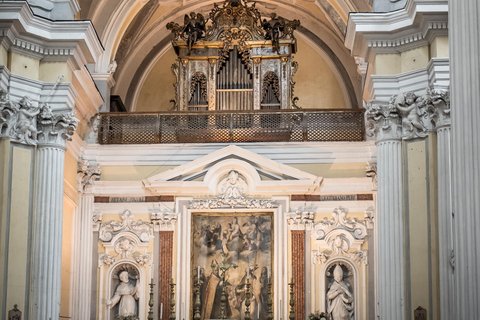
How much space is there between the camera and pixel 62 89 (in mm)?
16125

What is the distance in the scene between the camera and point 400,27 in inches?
617

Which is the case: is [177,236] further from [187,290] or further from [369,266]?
[369,266]

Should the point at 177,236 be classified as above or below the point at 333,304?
above

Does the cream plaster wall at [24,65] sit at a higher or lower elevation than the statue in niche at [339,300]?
higher

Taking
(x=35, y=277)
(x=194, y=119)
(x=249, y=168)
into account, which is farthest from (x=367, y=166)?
(x=35, y=277)

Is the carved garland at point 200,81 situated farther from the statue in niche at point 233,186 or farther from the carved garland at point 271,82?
the statue in niche at point 233,186

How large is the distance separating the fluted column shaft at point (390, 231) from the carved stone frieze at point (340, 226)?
3.06 m

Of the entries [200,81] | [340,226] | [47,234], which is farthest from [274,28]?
[47,234]

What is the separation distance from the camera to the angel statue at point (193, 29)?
819 inches

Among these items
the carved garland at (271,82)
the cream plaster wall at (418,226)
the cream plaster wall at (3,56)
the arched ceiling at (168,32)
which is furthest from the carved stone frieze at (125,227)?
the cream plaster wall at (418,226)

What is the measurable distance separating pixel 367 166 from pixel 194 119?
344cm

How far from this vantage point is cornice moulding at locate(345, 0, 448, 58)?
15125 mm

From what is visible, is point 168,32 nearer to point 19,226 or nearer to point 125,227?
point 125,227

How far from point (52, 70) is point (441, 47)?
607cm
